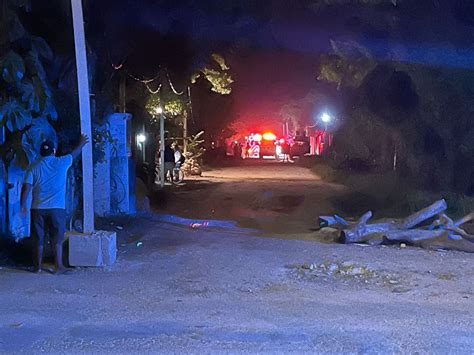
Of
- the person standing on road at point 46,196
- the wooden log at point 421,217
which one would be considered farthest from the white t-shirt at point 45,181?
the wooden log at point 421,217

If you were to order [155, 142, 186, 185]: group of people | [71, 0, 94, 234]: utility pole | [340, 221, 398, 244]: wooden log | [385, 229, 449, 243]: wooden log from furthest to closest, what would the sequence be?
[155, 142, 186, 185]: group of people, [340, 221, 398, 244]: wooden log, [385, 229, 449, 243]: wooden log, [71, 0, 94, 234]: utility pole

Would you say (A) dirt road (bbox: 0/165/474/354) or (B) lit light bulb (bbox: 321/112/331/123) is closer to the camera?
(A) dirt road (bbox: 0/165/474/354)

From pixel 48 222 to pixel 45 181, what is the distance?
1.84 ft

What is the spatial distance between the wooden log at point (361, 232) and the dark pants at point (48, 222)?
5185 mm

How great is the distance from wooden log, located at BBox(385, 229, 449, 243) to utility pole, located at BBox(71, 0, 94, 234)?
17.5ft

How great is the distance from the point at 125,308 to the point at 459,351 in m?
3.39

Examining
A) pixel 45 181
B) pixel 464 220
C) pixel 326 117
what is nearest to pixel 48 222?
pixel 45 181

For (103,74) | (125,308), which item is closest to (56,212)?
(125,308)

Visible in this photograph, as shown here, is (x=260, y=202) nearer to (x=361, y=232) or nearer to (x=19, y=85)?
(x=361, y=232)

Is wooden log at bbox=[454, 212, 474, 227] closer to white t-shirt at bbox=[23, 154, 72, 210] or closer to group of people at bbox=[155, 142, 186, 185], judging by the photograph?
white t-shirt at bbox=[23, 154, 72, 210]

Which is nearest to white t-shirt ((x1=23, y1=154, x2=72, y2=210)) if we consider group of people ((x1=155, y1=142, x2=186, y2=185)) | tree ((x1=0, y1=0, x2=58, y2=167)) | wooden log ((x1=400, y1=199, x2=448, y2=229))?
tree ((x1=0, y1=0, x2=58, y2=167))

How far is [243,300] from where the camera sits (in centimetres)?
730

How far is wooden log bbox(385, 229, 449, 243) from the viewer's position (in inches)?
440

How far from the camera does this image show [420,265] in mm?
9406
